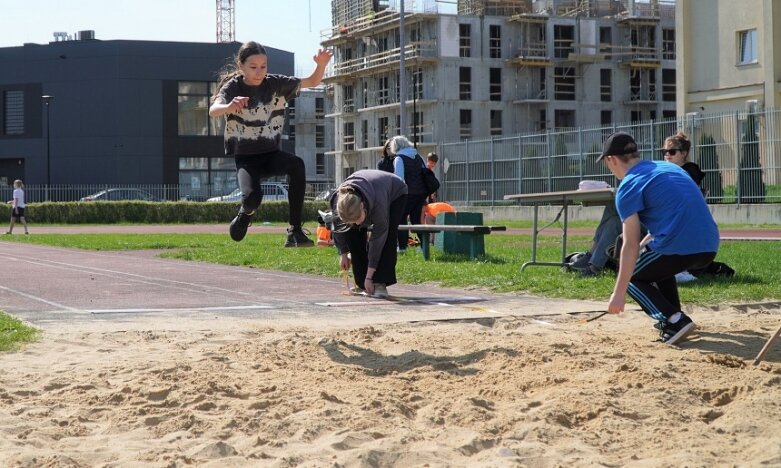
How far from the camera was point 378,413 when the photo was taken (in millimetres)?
5848

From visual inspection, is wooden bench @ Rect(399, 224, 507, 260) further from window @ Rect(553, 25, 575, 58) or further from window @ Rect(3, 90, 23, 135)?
window @ Rect(553, 25, 575, 58)

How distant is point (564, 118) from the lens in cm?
7444

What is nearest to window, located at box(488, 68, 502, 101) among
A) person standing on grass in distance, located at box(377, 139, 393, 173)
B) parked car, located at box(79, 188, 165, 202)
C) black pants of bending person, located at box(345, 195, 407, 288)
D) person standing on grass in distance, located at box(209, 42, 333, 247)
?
parked car, located at box(79, 188, 165, 202)

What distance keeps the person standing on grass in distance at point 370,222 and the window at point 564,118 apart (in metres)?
63.7

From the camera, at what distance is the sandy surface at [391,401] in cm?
515

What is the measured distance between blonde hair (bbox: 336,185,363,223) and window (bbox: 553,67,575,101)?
6531 centimetres

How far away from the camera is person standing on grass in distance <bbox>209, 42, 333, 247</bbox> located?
30.5 ft

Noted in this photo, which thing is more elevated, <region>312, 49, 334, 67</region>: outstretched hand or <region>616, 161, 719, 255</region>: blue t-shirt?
<region>312, 49, 334, 67</region>: outstretched hand

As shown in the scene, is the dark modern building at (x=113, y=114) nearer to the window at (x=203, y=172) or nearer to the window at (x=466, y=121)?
the window at (x=203, y=172)

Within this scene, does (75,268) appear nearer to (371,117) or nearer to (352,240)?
(352,240)

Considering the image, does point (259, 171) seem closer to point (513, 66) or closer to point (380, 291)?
point (380, 291)

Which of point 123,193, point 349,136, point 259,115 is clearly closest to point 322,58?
point 259,115

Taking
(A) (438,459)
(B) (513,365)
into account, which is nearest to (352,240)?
(B) (513,365)

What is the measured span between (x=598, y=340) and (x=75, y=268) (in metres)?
11.1
